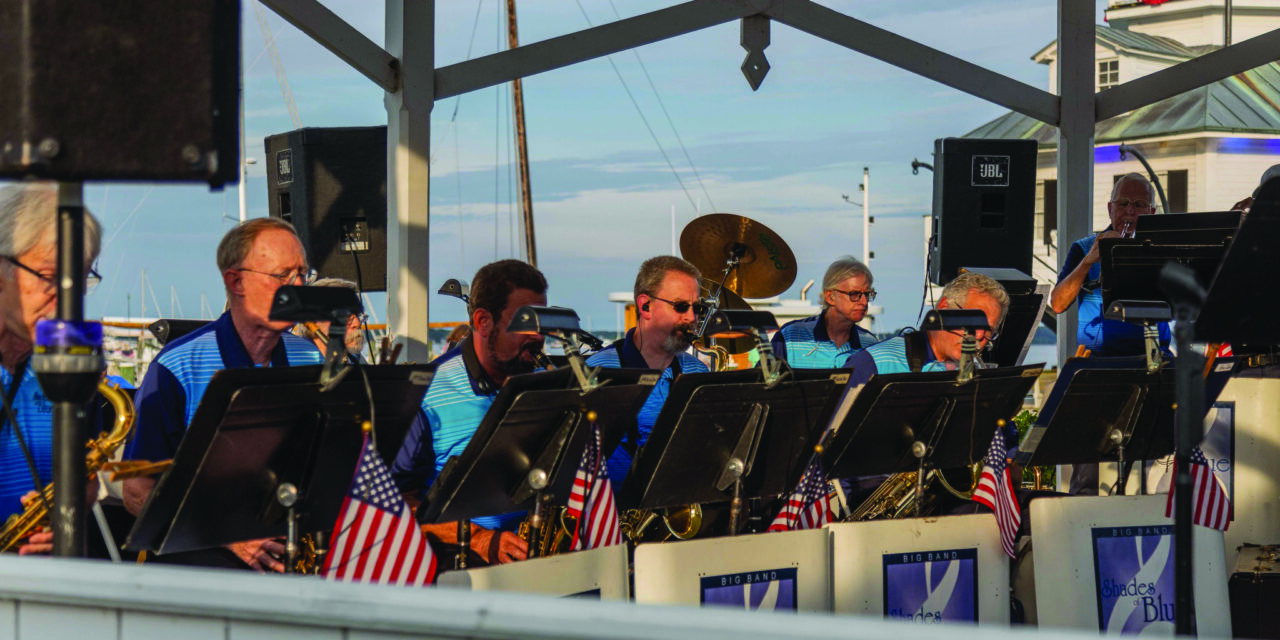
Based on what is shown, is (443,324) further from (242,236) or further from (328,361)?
(328,361)

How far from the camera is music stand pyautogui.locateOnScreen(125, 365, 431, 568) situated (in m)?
2.82

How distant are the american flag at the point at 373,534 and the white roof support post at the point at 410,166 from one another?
8.60 ft

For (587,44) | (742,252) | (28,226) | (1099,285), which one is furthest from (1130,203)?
(28,226)

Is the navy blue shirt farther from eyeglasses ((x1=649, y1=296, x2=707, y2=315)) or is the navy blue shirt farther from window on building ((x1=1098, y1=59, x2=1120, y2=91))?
window on building ((x1=1098, y1=59, x2=1120, y2=91))

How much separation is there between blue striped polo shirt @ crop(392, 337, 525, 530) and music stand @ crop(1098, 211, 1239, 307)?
2.31 metres

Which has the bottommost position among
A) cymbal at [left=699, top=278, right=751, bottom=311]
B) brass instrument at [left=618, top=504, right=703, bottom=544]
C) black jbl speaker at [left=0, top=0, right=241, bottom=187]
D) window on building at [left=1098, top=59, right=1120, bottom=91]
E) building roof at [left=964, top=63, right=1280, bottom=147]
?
brass instrument at [left=618, top=504, right=703, bottom=544]

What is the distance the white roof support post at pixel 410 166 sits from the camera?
5.66 m

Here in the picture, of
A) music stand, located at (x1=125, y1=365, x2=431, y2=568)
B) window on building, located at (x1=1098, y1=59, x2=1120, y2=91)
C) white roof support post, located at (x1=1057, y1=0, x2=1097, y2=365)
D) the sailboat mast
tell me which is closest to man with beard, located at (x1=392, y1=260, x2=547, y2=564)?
music stand, located at (x1=125, y1=365, x2=431, y2=568)

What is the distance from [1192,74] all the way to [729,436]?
14.3 feet

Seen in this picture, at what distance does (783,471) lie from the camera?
3857 millimetres

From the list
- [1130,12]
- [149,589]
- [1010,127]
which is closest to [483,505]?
[149,589]

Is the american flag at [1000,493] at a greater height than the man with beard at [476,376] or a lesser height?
lesser

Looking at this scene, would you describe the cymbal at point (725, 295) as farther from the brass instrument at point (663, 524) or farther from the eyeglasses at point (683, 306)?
the brass instrument at point (663, 524)

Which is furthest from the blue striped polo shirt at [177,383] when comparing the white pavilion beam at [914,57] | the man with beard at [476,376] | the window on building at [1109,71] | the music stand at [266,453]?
the window on building at [1109,71]
